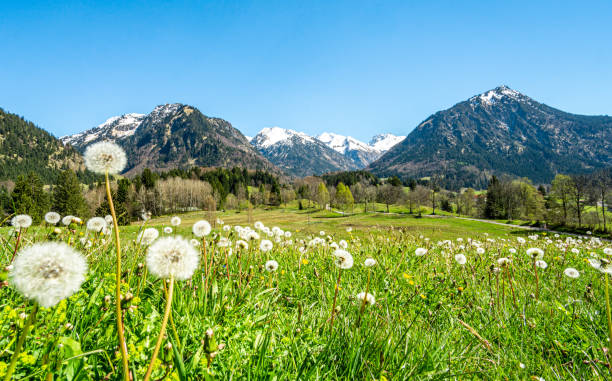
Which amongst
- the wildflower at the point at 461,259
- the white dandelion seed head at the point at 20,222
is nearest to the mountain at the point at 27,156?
the white dandelion seed head at the point at 20,222

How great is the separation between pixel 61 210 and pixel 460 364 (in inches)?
2240

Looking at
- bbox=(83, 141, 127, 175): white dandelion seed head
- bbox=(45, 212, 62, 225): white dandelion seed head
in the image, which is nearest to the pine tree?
bbox=(45, 212, 62, 225): white dandelion seed head

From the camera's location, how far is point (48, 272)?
1.08 metres

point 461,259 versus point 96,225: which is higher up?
point 96,225

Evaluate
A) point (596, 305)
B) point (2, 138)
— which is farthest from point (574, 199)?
point (2, 138)

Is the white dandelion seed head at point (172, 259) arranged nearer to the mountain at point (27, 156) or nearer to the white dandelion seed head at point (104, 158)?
the white dandelion seed head at point (104, 158)

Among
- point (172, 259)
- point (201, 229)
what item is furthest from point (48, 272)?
point (201, 229)

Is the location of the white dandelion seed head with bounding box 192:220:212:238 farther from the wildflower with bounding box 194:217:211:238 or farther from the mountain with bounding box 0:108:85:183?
the mountain with bounding box 0:108:85:183

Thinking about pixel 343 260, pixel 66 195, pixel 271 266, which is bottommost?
pixel 271 266

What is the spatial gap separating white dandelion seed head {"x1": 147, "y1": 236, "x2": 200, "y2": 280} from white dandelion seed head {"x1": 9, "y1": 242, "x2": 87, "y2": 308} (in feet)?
1.01

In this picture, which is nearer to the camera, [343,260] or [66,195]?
[343,260]

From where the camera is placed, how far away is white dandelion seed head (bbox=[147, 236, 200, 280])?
1337mm

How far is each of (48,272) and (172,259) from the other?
0.47 m

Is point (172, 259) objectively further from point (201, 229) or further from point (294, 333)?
point (294, 333)
